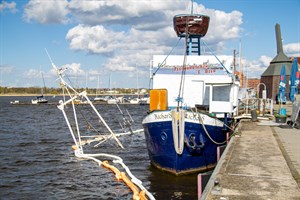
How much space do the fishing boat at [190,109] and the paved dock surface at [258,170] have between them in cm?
140

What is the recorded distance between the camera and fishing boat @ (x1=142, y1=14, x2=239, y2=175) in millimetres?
14367

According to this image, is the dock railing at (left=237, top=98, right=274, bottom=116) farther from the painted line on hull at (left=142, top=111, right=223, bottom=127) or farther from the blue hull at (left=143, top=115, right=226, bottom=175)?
the painted line on hull at (left=142, top=111, right=223, bottom=127)

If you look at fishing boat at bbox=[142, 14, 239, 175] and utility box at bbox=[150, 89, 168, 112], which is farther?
utility box at bbox=[150, 89, 168, 112]

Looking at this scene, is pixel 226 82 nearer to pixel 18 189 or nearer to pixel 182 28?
pixel 182 28

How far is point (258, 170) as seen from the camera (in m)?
9.88

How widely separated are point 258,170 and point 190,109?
18.4ft

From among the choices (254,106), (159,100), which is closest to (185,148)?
(159,100)

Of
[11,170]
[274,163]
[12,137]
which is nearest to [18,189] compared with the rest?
[11,170]

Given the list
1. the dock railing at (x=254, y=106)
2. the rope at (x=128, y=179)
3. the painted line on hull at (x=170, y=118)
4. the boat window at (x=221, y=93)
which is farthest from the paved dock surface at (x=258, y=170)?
the dock railing at (x=254, y=106)

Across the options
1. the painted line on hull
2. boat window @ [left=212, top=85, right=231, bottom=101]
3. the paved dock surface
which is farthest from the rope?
boat window @ [left=212, top=85, right=231, bottom=101]

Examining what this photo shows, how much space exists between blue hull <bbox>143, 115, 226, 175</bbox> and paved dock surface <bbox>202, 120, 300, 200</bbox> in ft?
4.10

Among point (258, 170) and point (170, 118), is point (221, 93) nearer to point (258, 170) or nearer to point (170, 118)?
point (170, 118)

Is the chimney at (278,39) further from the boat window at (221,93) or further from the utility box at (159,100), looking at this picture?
the utility box at (159,100)

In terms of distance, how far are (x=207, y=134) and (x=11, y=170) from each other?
404 inches
